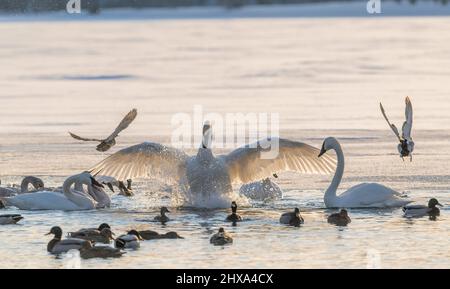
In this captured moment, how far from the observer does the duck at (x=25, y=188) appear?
594 inches

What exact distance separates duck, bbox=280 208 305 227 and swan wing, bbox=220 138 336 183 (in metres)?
2.09

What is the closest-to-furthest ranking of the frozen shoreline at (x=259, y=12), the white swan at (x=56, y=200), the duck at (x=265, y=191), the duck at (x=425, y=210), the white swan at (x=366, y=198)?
the duck at (x=425, y=210) < the white swan at (x=366, y=198) < the white swan at (x=56, y=200) < the duck at (x=265, y=191) < the frozen shoreline at (x=259, y=12)

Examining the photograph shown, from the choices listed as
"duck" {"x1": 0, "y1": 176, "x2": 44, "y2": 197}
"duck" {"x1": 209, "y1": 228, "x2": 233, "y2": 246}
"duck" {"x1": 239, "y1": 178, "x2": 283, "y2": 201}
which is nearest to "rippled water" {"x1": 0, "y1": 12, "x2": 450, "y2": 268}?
"duck" {"x1": 209, "y1": 228, "x2": 233, "y2": 246}

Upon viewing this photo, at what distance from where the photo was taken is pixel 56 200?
14.4 meters

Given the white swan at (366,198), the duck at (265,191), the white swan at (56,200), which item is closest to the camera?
the white swan at (366,198)

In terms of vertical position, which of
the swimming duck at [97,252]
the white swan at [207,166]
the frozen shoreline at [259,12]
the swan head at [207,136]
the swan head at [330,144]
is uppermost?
the frozen shoreline at [259,12]

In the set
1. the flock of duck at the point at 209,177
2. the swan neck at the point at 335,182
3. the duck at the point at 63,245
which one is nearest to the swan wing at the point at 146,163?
the flock of duck at the point at 209,177

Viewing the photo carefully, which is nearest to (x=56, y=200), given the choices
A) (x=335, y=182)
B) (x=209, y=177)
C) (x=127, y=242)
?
(x=209, y=177)

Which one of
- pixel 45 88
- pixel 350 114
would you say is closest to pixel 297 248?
pixel 350 114

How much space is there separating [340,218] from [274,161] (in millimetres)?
2657

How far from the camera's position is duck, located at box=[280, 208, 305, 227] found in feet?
43.0

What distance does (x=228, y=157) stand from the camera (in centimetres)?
1521

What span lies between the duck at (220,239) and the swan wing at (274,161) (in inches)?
122

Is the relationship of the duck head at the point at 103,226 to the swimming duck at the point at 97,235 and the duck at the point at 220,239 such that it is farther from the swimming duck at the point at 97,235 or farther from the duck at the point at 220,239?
the duck at the point at 220,239
